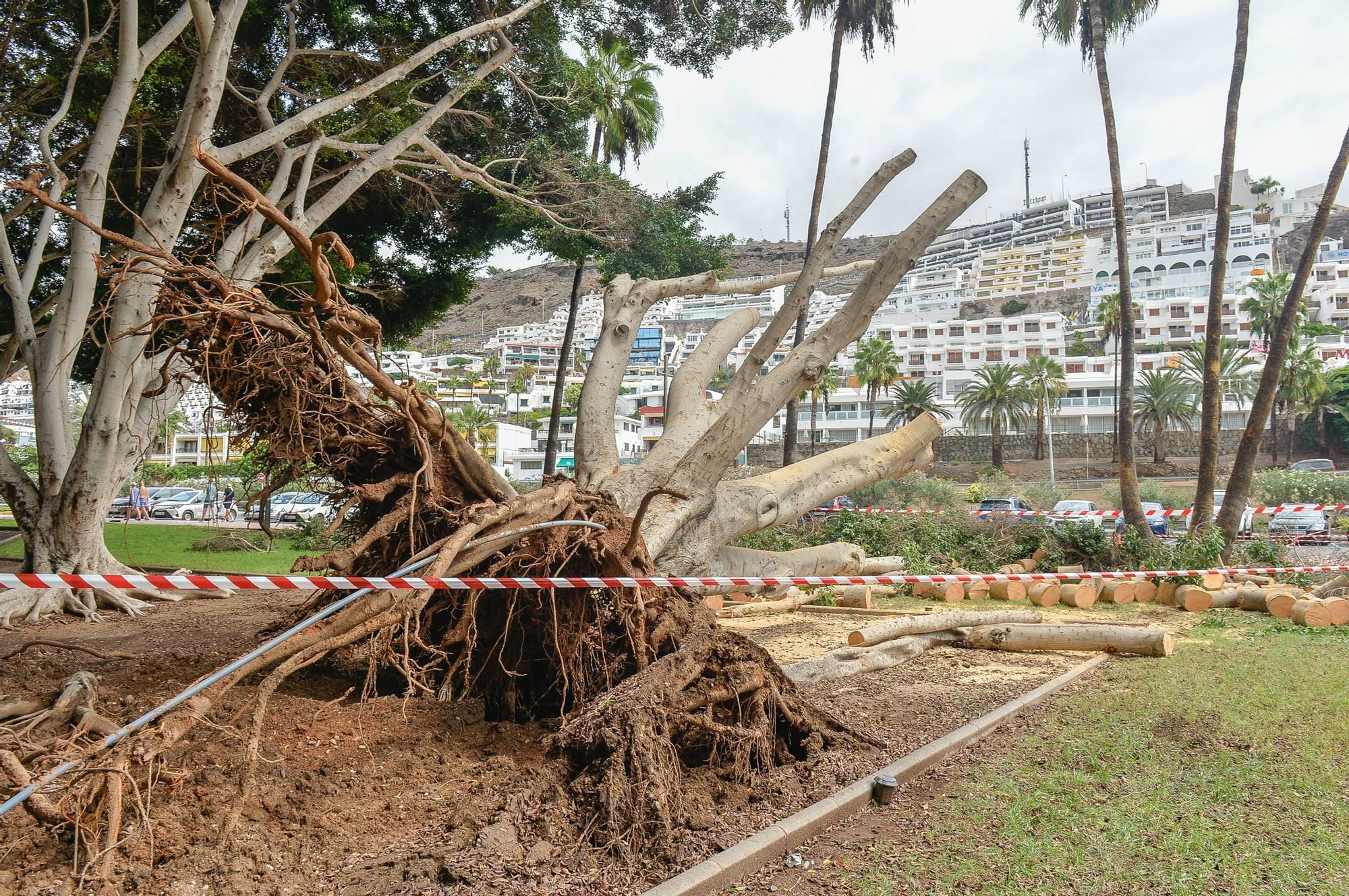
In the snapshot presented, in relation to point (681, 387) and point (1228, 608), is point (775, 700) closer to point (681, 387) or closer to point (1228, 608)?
point (681, 387)

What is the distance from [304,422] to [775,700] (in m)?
2.74

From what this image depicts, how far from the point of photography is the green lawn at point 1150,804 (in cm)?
290

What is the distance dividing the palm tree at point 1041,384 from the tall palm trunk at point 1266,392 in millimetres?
39554

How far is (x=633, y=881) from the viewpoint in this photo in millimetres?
2842

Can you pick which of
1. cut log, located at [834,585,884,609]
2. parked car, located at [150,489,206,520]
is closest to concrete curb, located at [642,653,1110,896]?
cut log, located at [834,585,884,609]

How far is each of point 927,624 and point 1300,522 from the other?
20414 mm

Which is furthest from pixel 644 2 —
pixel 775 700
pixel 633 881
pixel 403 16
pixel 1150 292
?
pixel 1150 292

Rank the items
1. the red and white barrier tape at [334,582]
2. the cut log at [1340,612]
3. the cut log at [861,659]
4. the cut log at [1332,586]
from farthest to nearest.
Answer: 1. the cut log at [1332,586]
2. the cut log at [1340,612]
3. the cut log at [861,659]
4. the red and white barrier tape at [334,582]

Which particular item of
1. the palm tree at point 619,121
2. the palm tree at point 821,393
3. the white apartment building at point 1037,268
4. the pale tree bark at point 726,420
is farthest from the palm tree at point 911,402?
the white apartment building at point 1037,268

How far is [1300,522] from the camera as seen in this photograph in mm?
22000

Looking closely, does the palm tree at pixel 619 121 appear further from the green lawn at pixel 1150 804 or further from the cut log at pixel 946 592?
the green lawn at pixel 1150 804

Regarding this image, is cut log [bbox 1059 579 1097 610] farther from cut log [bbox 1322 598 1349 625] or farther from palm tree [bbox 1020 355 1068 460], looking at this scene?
palm tree [bbox 1020 355 1068 460]

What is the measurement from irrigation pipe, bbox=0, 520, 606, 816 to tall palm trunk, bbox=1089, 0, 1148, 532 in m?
13.3

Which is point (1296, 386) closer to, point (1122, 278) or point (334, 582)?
point (1122, 278)
